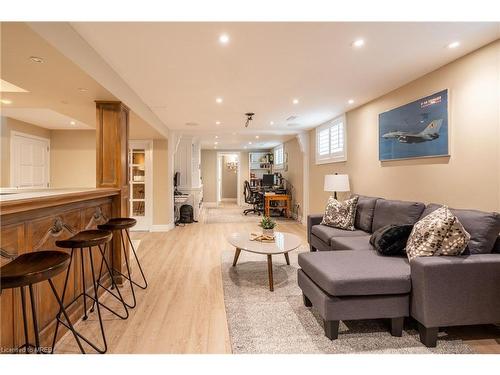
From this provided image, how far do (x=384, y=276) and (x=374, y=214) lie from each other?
1.63 m

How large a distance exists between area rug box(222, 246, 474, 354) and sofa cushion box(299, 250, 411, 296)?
1.18 feet

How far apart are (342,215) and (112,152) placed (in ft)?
9.89

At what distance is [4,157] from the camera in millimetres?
4840

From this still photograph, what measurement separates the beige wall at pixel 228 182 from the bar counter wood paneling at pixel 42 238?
9.58 metres

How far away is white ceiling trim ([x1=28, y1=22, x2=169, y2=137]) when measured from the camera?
5.59 ft

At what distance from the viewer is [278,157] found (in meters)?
9.83

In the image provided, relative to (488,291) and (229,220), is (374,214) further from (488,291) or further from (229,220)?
(229,220)

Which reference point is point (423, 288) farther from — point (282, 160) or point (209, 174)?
point (209, 174)

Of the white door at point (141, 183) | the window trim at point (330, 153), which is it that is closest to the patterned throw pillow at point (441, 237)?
the window trim at point (330, 153)

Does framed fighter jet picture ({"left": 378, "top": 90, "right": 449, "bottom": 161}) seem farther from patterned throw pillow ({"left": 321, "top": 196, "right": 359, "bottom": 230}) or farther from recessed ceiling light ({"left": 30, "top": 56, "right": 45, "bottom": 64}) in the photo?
recessed ceiling light ({"left": 30, "top": 56, "right": 45, "bottom": 64})

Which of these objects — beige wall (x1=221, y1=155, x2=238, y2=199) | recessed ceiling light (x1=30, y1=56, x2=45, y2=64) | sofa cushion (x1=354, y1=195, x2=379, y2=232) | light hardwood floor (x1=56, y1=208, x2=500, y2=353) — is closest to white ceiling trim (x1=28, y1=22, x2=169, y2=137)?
recessed ceiling light (x1=30, y1=56, x2=45, y2=64)

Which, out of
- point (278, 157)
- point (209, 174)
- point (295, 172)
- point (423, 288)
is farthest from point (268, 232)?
point (209, 174)

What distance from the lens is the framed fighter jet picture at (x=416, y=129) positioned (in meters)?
2.75

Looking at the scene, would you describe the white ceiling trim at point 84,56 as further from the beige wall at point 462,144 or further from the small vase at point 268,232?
the beige wall at point 462,144
